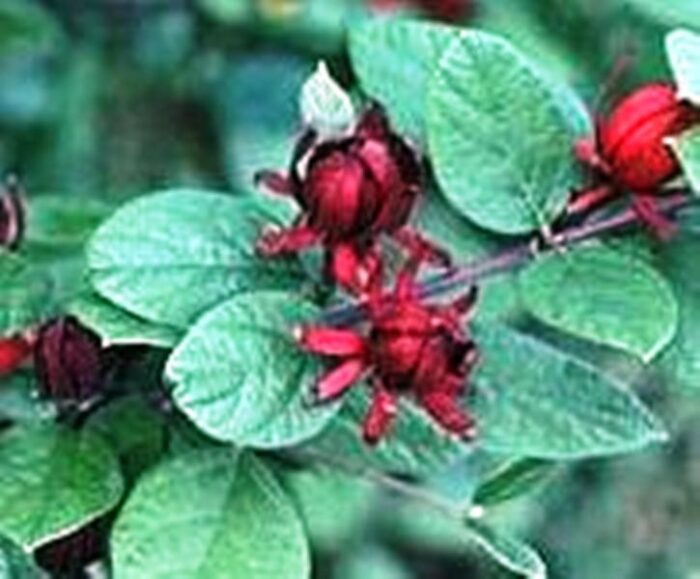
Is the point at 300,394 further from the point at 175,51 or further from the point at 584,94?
the point at 175,51

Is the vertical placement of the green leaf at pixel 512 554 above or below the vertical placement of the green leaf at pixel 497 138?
below

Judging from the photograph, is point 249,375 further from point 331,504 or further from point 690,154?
point 331,504

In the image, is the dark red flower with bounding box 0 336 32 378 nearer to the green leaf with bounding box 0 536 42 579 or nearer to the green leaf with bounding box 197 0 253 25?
the green leaf with bounding box 0 536 42 579

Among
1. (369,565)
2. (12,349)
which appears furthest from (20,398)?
(369,565)

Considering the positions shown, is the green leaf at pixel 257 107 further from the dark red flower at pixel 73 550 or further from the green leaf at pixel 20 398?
the dark red flower at pixel 73 550

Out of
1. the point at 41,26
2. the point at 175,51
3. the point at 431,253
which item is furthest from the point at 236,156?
the point at 431,253

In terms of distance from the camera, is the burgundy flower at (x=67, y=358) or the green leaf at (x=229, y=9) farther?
the green leaf at (x=229, y=9)

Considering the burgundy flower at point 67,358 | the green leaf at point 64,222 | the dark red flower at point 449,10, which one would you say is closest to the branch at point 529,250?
the burgundy flower at point 67,358
